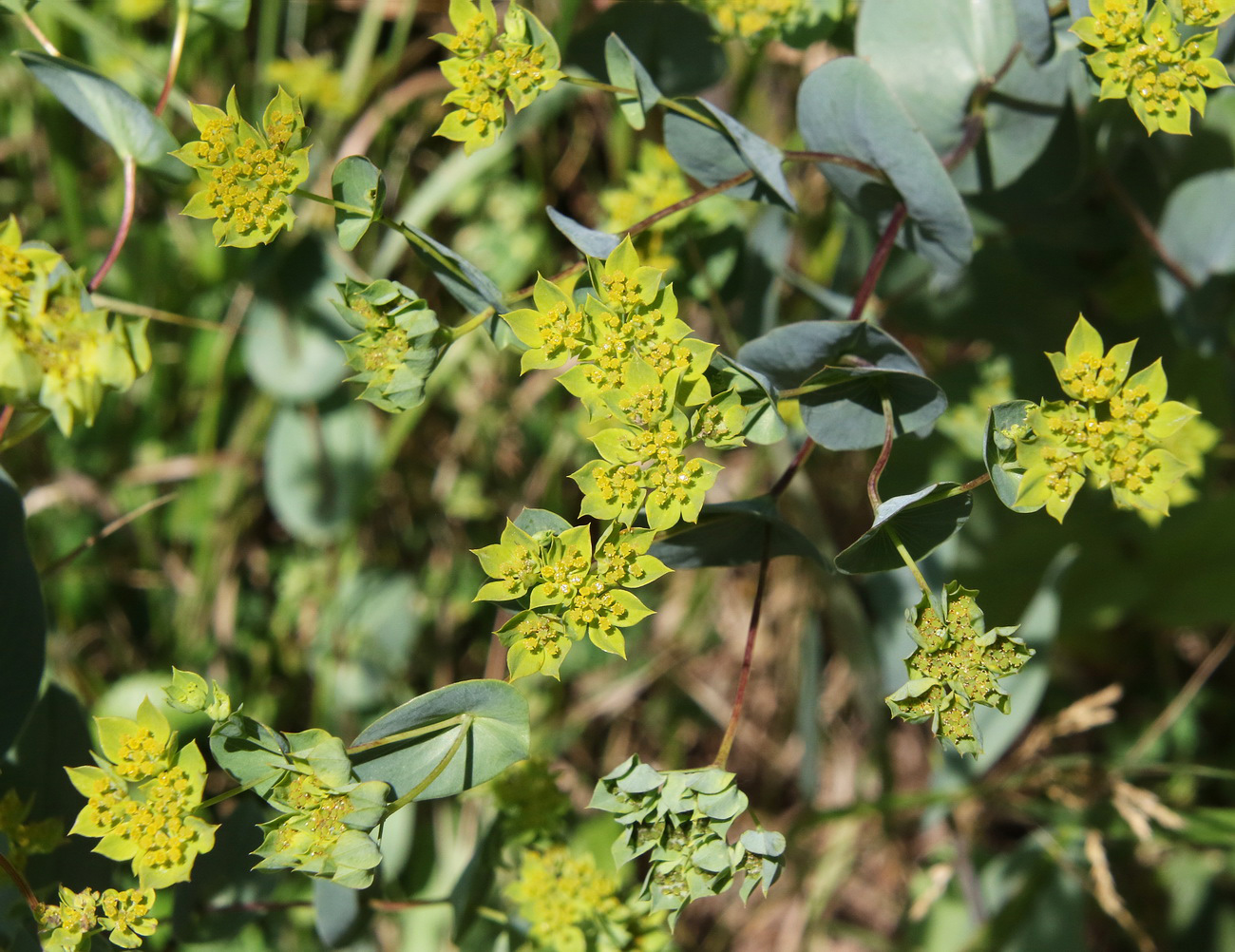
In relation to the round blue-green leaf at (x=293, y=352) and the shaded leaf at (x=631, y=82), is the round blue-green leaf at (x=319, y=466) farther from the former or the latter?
the shaded leaf at (x=631, y=82)

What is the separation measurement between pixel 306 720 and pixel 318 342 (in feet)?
3.01

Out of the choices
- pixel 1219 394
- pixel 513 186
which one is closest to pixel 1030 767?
pixel 1219 394

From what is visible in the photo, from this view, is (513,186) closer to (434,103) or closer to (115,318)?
(434,103)

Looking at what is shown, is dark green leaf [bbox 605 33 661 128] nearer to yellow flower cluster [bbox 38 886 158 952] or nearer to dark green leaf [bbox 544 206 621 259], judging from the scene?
dark green leaf [bbox 544 206 621 259]

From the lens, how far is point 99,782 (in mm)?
1108

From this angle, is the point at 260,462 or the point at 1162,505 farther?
the point at 260,462

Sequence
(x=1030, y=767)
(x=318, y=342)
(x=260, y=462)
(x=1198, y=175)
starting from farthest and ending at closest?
1. (x=260, y=462)
2. (x=318, y=342)
3. (x=1030, y=767)
4. (x=1198, y=175)

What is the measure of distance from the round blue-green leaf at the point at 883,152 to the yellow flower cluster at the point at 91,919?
1.26 m

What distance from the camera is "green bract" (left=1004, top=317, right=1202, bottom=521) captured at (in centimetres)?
107

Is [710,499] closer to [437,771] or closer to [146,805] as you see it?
[437,771]

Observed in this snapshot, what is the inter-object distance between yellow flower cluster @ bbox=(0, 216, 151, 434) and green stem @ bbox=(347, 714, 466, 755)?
46 cm

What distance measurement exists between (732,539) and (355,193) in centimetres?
64

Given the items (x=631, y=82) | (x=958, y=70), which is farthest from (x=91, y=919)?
(x=958, y=70)

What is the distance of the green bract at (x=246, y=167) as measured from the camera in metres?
1.11
